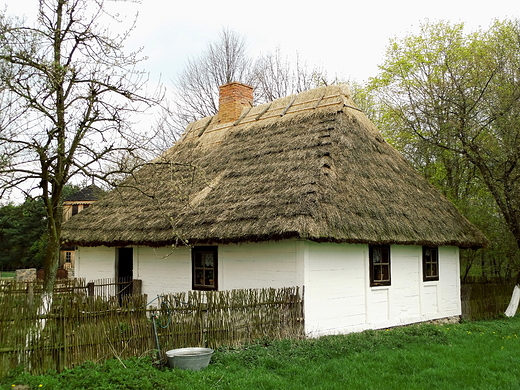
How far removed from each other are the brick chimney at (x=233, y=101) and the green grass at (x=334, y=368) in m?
9.14

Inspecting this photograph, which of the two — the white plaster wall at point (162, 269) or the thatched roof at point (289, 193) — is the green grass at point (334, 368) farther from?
the white plaster wall at point (162, 269)

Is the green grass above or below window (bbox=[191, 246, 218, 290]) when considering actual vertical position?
below

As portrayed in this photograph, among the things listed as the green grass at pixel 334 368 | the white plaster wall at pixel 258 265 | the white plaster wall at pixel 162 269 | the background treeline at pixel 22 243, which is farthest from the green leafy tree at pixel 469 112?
the background treeline at pixel 22 243

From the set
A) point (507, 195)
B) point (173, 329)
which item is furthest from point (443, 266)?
point (173, 329)

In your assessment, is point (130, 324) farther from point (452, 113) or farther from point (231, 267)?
point (452, 113)

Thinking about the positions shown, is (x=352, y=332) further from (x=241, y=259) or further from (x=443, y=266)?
(x=443, y=266)

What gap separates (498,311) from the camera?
14711 mm

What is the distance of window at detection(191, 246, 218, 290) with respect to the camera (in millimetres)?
11584

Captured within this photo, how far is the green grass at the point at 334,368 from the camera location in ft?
21.3

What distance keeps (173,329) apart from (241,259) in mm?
3271

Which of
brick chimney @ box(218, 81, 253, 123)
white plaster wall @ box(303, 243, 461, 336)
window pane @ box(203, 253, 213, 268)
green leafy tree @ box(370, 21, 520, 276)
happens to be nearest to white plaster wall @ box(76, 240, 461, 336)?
white plaster wall @ box(303, 243, 461, 336)

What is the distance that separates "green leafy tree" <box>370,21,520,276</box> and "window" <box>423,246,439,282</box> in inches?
99.7

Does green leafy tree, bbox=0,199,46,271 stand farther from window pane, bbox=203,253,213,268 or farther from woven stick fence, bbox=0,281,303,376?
woven stick fence, bbox=0,281,303,376

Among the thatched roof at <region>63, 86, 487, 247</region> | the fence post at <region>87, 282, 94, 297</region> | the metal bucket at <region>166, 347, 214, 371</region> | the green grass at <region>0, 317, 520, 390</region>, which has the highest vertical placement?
the thatched roof at <region>63, 86, 487, 247</region>
